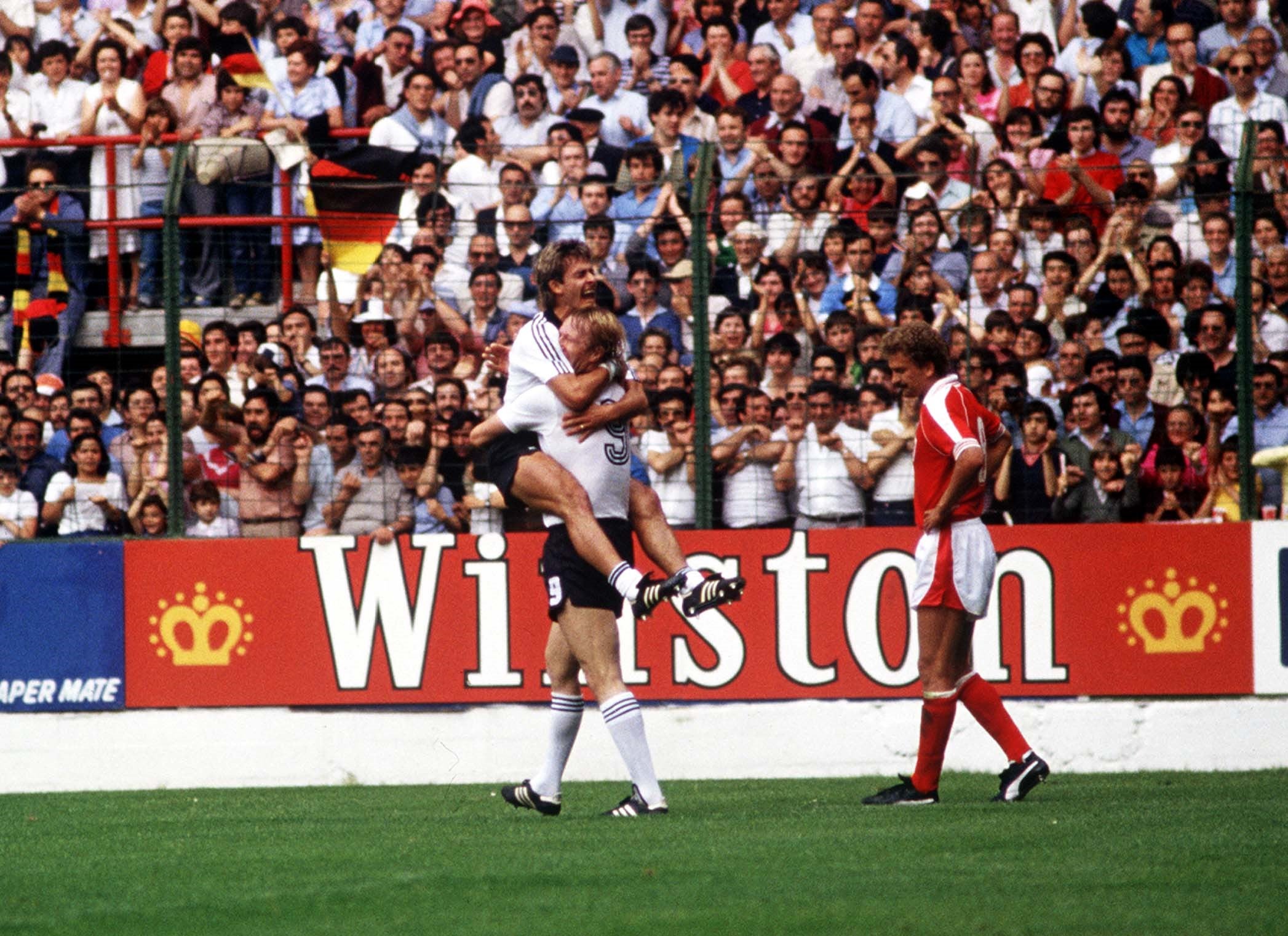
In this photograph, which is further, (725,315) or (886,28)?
(886,28)

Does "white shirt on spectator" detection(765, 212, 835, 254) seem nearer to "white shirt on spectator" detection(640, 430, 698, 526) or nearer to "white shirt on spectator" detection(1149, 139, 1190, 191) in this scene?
"white shirt on spectator" detection(640, 430, 698, 526)

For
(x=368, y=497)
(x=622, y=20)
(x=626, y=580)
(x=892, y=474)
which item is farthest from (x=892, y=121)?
(x=626, y=580)

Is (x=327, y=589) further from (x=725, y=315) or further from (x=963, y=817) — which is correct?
(x=963, y=817)

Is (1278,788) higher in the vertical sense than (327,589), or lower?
lower

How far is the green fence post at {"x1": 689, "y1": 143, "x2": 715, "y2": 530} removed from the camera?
1006 centimetres

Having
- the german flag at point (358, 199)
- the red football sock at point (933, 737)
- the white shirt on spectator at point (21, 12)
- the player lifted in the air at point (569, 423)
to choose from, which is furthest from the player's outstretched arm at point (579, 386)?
the white shirt on spectator at point (21, 12)

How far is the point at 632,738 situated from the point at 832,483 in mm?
3736

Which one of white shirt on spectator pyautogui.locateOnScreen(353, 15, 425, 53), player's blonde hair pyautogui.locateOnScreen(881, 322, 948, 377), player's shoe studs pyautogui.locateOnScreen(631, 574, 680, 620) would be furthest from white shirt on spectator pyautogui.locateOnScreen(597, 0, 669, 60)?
player's shoe studs pyautogui.locateOnScreen(631, 574, 680, 620)

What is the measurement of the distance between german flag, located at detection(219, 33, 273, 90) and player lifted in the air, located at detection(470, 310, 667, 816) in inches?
327

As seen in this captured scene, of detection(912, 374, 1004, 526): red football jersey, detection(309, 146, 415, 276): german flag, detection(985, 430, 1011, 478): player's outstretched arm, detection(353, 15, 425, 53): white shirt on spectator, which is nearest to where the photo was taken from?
detection(912, 374, 1004, 526): red football jersey

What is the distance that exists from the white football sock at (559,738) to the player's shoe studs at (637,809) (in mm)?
275

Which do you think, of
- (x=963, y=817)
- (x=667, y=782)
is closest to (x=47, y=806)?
(x=667, y=782)

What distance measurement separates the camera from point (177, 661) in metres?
10.1

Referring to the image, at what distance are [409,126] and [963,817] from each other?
8.84 metres
